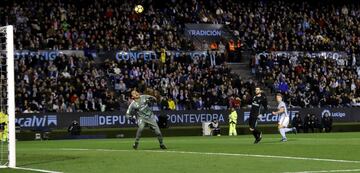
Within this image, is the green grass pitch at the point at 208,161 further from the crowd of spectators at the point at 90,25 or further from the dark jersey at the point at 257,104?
the crowd of spectators at the point at 90,25

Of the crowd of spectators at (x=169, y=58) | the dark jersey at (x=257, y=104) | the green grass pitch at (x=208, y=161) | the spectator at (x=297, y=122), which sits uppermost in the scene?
the crowd of spectators at (x=169, y=58)

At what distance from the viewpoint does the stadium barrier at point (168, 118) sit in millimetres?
40969

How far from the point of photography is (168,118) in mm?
44219

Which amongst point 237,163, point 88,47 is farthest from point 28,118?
point 237,163

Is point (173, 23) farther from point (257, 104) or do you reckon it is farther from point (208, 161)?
point (208, 161)

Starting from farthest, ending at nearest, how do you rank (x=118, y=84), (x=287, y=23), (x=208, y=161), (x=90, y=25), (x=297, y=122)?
(x=287, y=23), (x=90, y=25), (x=118, y=84), (x=297, y=122), (x=208, y=161)

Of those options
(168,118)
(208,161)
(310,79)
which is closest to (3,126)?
(168,118)

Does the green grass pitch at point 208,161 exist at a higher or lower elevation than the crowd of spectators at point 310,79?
lower

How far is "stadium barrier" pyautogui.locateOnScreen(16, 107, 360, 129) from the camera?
4097 cm

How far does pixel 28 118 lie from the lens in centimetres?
4059

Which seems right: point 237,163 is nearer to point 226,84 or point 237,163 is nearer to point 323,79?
point 226,84

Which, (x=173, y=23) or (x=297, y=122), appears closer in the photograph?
(x=297, y=122)

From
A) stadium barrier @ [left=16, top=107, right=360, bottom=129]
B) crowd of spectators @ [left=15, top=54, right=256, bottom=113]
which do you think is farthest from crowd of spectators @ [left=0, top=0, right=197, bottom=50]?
stadium barrier @ [left=16, top=107, right=360, bottom=129]

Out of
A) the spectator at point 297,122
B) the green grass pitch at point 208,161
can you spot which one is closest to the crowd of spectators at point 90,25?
the spectator at point 297,122
